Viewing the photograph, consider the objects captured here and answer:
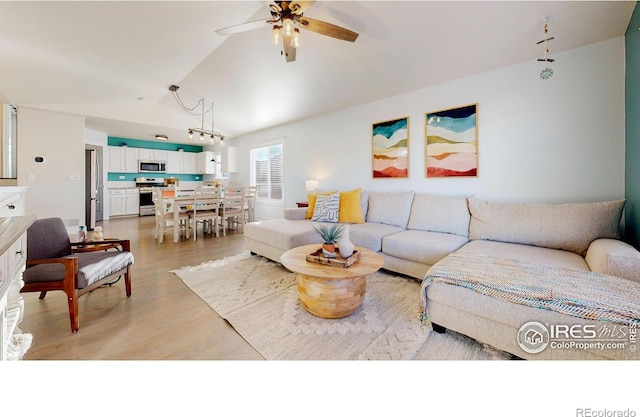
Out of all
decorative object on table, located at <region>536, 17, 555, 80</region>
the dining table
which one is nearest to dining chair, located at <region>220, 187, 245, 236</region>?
the dining table

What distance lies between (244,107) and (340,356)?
16.0ft

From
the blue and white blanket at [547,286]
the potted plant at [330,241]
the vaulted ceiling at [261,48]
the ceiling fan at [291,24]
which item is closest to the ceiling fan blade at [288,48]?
the ceiling fan at [291,24]

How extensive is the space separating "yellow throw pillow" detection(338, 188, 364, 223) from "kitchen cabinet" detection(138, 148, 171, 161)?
23.5ft

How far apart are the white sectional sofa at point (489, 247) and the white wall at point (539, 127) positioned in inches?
16.0

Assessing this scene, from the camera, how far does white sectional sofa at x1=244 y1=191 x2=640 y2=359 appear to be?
1.30 metres

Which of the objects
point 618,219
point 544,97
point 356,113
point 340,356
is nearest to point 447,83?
point 544,97

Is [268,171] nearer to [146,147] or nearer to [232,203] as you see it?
[232,203]

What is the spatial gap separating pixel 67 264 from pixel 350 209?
2905 millimetres

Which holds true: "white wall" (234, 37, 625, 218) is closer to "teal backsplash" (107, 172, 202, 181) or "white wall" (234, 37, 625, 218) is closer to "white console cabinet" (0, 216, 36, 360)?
"white console cabinet" (0, 216, 36, 360)

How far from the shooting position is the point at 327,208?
3.55 metres

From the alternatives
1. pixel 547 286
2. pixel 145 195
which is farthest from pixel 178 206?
pixel 547 286

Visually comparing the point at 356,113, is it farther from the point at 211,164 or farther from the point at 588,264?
the point at 211,164

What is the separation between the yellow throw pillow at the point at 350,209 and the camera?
3.44 metres
